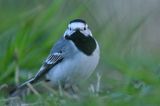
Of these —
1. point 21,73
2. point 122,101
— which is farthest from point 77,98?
point 21,73

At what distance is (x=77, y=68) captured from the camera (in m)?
6.03

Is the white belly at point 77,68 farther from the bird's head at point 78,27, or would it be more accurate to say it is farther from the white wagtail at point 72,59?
the bird's head at point 78,27

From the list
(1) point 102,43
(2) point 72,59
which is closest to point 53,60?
(2) point 72,59

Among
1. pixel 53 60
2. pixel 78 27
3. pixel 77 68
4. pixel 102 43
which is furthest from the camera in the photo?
pixel 102 43

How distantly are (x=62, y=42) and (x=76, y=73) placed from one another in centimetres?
36

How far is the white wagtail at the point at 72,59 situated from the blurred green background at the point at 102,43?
0.20 metres

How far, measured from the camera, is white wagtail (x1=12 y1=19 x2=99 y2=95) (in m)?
6.04

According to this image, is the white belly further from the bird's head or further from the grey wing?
the bird's head

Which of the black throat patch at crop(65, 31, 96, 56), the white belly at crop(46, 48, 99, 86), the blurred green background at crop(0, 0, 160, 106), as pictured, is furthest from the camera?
the black throat patch at crop(65, 31, 96, 56)

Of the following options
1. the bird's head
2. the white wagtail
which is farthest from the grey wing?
the bird's head

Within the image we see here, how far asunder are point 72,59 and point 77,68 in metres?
0.09

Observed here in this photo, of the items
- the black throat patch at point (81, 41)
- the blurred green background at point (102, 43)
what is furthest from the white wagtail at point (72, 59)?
the blurred green background at point (102, 43)

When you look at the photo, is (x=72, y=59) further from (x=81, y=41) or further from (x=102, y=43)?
(x=102, y=43)

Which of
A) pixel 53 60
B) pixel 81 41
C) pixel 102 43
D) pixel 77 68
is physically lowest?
pixel 77 68
